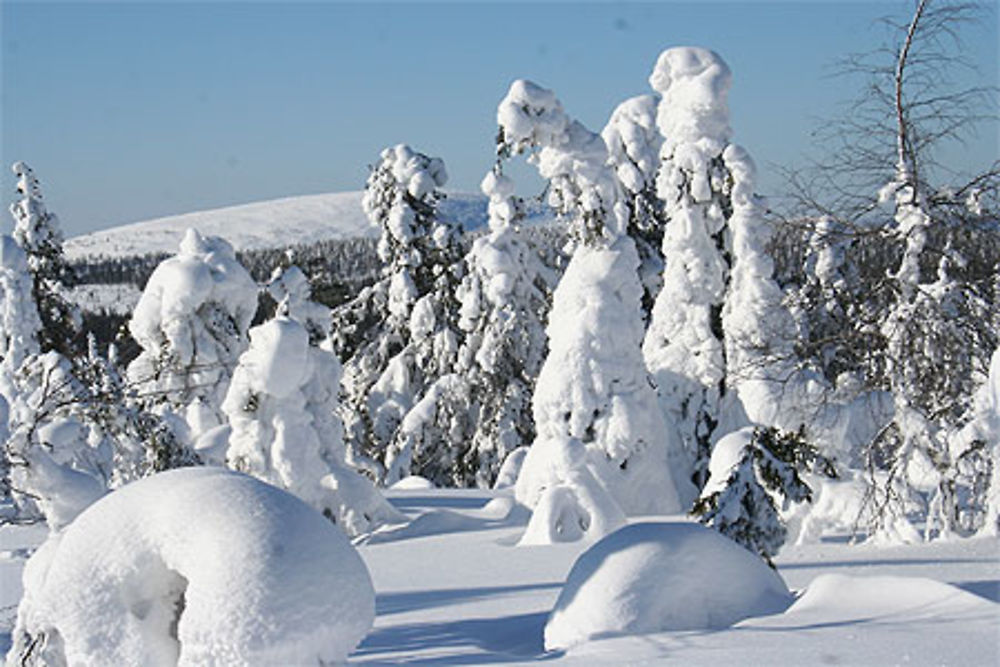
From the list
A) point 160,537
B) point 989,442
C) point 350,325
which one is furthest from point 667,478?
point 350,325

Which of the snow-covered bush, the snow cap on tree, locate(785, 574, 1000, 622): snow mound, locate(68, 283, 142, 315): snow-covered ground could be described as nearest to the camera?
locate(785, 574, 1000, 622): snow mound

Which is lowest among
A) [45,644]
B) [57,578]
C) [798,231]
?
[45,644]

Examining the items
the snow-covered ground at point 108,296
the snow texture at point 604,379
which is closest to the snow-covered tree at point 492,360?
the snow texture at point 604,379

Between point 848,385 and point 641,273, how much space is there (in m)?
13.8

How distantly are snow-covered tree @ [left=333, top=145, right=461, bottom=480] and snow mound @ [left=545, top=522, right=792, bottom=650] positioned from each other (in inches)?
837

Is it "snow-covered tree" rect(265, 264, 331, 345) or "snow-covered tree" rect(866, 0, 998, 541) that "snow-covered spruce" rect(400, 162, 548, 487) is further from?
"snow-covered tree" rect(866, 0, 998, 541)

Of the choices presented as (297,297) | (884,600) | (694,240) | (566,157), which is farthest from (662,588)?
(297,297)

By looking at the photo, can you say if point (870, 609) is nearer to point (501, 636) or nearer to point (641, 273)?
point (501, 636)

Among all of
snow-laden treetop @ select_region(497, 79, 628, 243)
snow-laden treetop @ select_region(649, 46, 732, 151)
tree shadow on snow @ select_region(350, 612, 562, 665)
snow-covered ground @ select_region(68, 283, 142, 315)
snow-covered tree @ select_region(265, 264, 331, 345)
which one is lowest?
snow-covered ground @ select_region(68, 283, 142, 315)

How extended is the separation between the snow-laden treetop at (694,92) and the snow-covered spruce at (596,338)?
217 cm

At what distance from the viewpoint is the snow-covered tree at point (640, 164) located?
2762cm

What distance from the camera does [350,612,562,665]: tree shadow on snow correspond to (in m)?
8.74

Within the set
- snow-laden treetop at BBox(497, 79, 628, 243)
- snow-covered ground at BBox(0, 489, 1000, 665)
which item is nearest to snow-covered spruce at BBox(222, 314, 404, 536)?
snow-covered ground at BBox(0, 489, 1000, 665)

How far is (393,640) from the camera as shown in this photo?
395 inches
